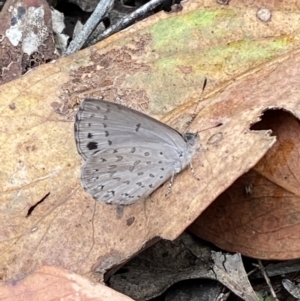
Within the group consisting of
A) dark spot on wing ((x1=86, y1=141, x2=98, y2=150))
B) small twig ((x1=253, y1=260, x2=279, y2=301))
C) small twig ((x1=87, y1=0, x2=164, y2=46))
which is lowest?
small twig ((x1=253, y1=260, x2=279, y2=301))

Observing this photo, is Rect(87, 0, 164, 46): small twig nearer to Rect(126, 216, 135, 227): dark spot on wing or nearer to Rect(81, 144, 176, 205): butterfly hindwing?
Rect(81, 144, 176, 205): butterfly hindwing

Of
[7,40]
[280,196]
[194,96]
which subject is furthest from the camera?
[7,40]

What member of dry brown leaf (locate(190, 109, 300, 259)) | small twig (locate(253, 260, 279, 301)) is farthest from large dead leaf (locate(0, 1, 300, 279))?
small twig (locate(253, 260, 279, 301))

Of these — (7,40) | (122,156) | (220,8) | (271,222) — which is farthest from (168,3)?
(271,222)

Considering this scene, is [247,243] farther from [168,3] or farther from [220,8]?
[168,3]

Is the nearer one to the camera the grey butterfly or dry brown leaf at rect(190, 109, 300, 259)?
the grey butterfly

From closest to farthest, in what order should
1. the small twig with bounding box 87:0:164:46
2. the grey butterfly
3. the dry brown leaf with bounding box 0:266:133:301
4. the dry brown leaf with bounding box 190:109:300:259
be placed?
the dry brown leaf with bounding box 0:266:133:301 < the grey butterfly < the dry brown leaf with bounding box 190:109:300:259 < the small twig with bounding box 87:0:164:46

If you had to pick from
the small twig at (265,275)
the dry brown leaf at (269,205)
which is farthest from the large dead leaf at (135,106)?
the small twig at (265,275)
